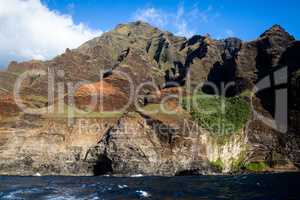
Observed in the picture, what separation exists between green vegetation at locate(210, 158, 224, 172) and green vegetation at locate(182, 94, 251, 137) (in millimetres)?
9292

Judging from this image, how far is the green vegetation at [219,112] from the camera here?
140 m

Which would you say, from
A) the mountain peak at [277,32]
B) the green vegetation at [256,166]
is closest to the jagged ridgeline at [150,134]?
the green vegetation at [256,166]

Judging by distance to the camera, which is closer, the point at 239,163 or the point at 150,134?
the point at 150,134

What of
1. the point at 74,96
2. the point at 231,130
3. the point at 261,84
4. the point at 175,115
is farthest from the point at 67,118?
the point at 261,84

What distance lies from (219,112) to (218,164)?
25.6 m

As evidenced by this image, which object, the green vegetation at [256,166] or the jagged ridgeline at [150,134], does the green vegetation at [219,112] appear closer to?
the jagged ridgeline at [150,134]

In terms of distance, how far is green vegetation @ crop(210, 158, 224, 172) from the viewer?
128125mm

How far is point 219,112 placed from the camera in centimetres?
15088

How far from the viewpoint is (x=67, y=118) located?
5359 inches

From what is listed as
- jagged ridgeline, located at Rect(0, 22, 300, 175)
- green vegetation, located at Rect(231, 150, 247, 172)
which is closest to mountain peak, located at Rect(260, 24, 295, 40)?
jagged ridgeline, located at Rect(0, 22, 300, 175)

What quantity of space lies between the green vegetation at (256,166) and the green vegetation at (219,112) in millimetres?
11189

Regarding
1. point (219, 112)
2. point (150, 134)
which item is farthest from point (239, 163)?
point (150, 134)

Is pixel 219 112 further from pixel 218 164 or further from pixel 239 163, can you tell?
pixel 218 164

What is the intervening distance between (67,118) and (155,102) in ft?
114
